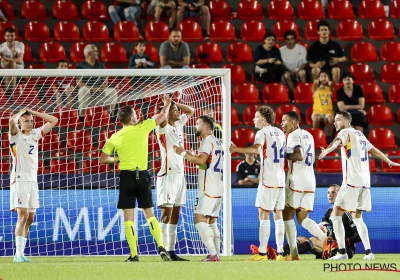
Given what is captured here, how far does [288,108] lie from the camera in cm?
1598

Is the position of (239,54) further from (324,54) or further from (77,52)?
(77,52)

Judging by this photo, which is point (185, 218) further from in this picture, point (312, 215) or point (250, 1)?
point (250, 1)

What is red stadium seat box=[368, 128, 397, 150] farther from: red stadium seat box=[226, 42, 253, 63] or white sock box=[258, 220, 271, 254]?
white sock box=[258, 220, 271, 254]

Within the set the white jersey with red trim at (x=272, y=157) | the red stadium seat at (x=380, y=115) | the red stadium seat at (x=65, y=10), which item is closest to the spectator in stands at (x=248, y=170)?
the white jersey with red trim at (x=272, y=157)

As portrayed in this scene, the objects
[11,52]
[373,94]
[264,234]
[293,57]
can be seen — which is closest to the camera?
[264,234]

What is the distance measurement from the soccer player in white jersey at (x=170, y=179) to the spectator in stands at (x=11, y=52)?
5.61m

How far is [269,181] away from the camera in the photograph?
430 inches

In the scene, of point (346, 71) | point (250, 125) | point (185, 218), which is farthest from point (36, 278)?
point (346, 71)

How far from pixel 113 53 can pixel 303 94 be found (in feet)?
12.6

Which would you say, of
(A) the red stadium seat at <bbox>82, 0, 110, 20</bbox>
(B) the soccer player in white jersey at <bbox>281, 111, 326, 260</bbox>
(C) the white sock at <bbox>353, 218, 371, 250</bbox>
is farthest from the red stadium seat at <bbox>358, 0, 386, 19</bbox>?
(C) the white sock at <bbox>353, 218, 371, 250</bbox>

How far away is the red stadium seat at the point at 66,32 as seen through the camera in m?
17.5

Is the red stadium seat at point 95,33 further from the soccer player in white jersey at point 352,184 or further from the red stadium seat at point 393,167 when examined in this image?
the soccer player in white jersey at point 352,184

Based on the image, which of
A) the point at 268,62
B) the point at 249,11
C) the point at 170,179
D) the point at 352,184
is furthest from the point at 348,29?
the point at 170,179

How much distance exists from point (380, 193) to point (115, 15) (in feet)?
24.1
